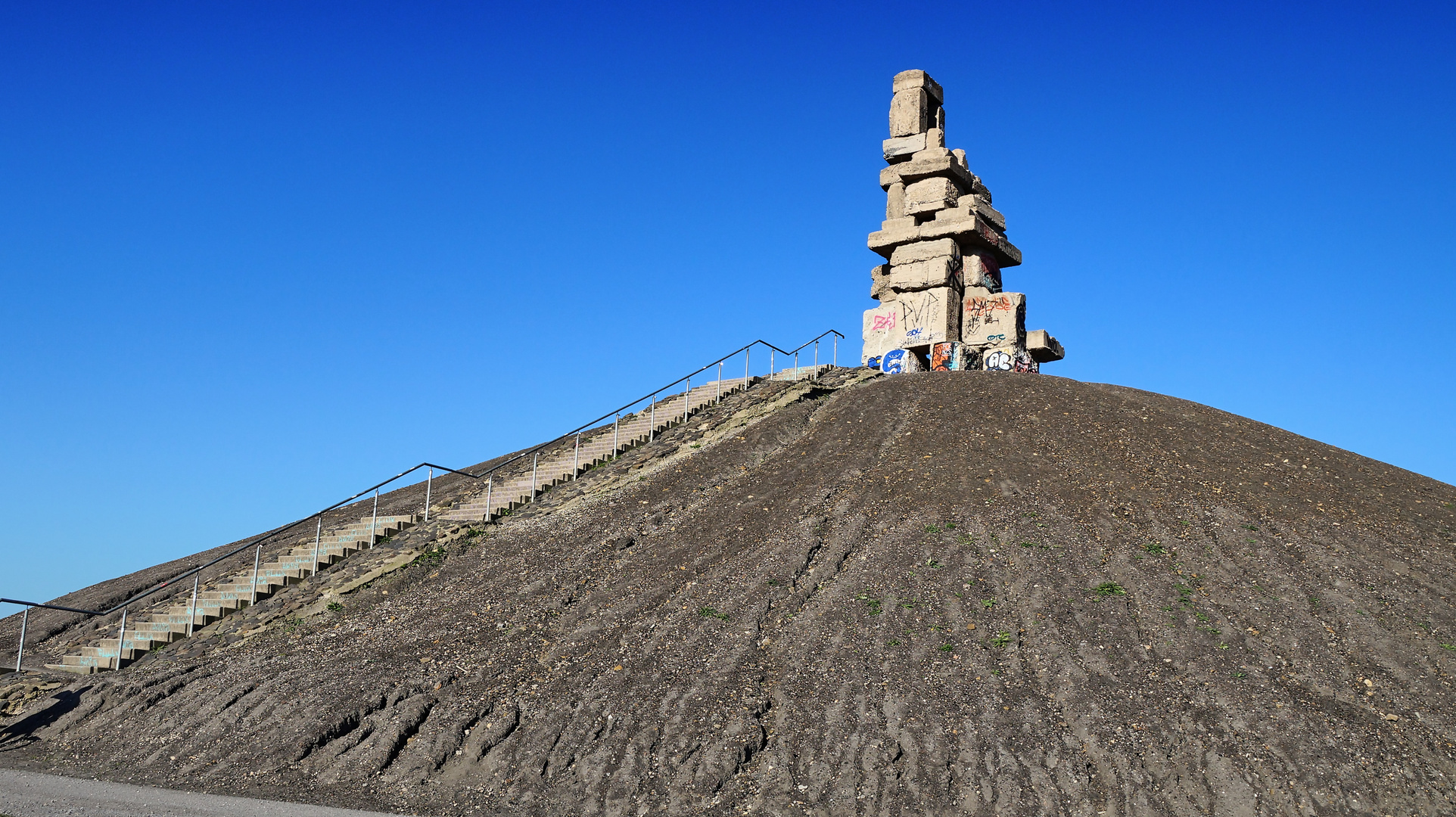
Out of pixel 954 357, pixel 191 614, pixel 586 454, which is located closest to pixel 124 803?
pixel 191 614

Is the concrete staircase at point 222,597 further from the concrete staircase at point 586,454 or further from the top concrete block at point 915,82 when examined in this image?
the top concrete block at point 915,82

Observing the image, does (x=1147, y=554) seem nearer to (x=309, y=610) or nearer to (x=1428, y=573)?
(x=1428, y=573)

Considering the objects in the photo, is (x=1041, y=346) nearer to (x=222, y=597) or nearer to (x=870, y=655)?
(x=870, y=655)

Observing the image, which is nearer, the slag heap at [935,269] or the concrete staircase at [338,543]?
the concrete staircase at [338,543]

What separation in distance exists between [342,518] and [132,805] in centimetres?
1175

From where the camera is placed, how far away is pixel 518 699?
1280 centimetres

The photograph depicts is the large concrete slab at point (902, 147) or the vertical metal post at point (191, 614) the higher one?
the large concrete slab at point (902, 147)

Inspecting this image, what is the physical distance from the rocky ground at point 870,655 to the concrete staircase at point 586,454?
1193mm

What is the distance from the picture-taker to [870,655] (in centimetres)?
1291

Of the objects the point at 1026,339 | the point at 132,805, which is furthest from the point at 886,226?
the point at 132,805

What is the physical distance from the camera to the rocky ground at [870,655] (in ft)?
36.2

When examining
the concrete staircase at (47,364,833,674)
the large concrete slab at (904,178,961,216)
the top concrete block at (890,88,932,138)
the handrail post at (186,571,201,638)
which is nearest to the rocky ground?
the concrete staircase at (47,364,833,674)

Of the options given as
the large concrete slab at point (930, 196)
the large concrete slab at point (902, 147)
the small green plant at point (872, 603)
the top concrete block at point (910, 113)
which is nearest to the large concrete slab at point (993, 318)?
the large concrete slab at point (930, 196)

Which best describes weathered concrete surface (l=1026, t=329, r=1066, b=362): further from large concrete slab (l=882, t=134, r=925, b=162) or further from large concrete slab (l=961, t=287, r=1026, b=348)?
large concrete slab (l=882, t=134, r=925, b=162)
